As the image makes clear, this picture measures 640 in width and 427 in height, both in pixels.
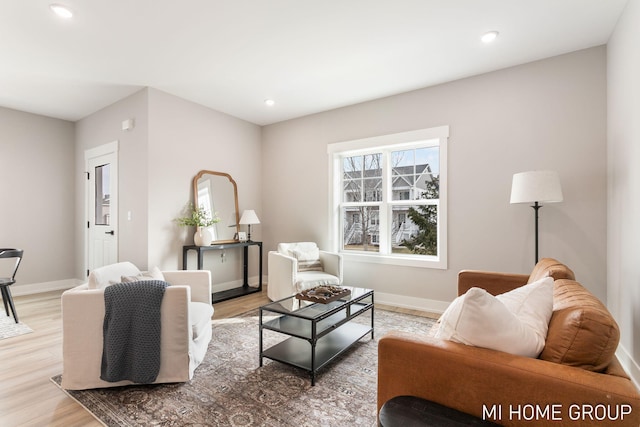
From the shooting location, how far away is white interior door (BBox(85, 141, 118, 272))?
14.3ft

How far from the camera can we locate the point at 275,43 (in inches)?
114

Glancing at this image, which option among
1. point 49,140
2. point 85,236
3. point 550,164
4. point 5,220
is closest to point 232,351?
point 550,164

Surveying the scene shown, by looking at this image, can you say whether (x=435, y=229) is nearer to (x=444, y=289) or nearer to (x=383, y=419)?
(x=444, y=289)

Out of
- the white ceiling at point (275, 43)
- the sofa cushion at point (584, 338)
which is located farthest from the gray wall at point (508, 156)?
the sofa cushion at point (584, 338)

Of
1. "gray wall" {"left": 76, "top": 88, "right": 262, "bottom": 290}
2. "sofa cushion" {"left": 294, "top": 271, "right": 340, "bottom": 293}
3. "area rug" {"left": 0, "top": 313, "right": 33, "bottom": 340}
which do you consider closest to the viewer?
"area rug" {"left": 0, "top": 313, "right": 33, "bottom": 340}

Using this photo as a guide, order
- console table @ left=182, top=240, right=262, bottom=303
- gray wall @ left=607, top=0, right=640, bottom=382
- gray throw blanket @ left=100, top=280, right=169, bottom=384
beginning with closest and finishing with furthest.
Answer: gray throw blanket @ left=100, top=280, right=169, bottom=384 < gray wall @ left=607, top=0, right=640, bottom=382 < console table @ left=182, top=240, right=262, bottom=303

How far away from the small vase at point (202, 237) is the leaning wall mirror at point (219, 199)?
0.33 metres

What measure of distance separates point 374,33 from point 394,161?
1832 mm

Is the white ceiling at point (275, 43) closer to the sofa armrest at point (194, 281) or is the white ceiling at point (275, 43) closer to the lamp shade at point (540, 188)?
the lamp shade at point (540, 188)

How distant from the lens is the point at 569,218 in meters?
3.06

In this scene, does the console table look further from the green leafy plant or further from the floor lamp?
the floor lamp

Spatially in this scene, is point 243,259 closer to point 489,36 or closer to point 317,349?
point 317,349

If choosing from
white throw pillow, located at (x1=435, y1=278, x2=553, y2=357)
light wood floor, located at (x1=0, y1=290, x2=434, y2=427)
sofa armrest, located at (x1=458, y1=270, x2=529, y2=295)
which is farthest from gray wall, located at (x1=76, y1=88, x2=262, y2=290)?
white throw pillow, located at (x1=435, y1=278, x2=553, y2=357)

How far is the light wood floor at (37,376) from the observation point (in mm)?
1837
